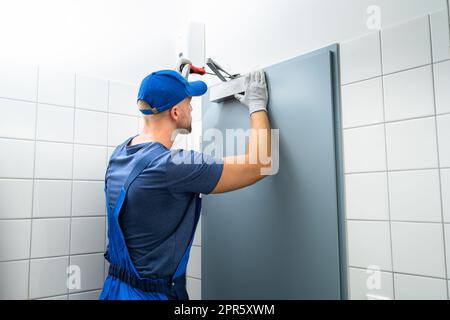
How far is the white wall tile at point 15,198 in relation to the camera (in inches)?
52.7

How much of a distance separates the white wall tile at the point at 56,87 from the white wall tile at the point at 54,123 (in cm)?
3

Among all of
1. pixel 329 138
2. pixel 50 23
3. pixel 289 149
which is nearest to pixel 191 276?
pixel 289 149

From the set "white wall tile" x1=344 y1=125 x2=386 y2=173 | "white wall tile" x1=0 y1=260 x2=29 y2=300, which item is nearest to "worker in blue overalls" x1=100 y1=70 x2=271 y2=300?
"white wall tile" x1=344 y1=125 x2=386 y2=173

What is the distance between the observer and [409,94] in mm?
1015

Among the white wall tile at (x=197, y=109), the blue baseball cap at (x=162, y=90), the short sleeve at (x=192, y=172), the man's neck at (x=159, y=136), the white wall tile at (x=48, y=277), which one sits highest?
the white wall tile at (x=197, y=109)

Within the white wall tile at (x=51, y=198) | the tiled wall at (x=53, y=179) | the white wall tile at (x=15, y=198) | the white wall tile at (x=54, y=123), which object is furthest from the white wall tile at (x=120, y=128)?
the white wall tile at (x=15, y=198)

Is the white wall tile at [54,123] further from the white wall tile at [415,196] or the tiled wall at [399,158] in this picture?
the white wall tile at [415,196]

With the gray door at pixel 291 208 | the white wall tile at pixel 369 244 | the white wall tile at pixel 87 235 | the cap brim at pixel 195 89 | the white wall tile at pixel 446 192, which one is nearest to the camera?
the white wall tile at pixel 446 192

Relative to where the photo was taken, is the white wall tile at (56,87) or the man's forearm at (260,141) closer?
the man's forearm at (260,141)

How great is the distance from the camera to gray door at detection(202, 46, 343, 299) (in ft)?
3.78

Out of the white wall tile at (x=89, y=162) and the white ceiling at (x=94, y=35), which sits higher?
the white ceiling at (x=94, y=35)

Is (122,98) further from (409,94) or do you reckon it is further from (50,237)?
(409,94)
